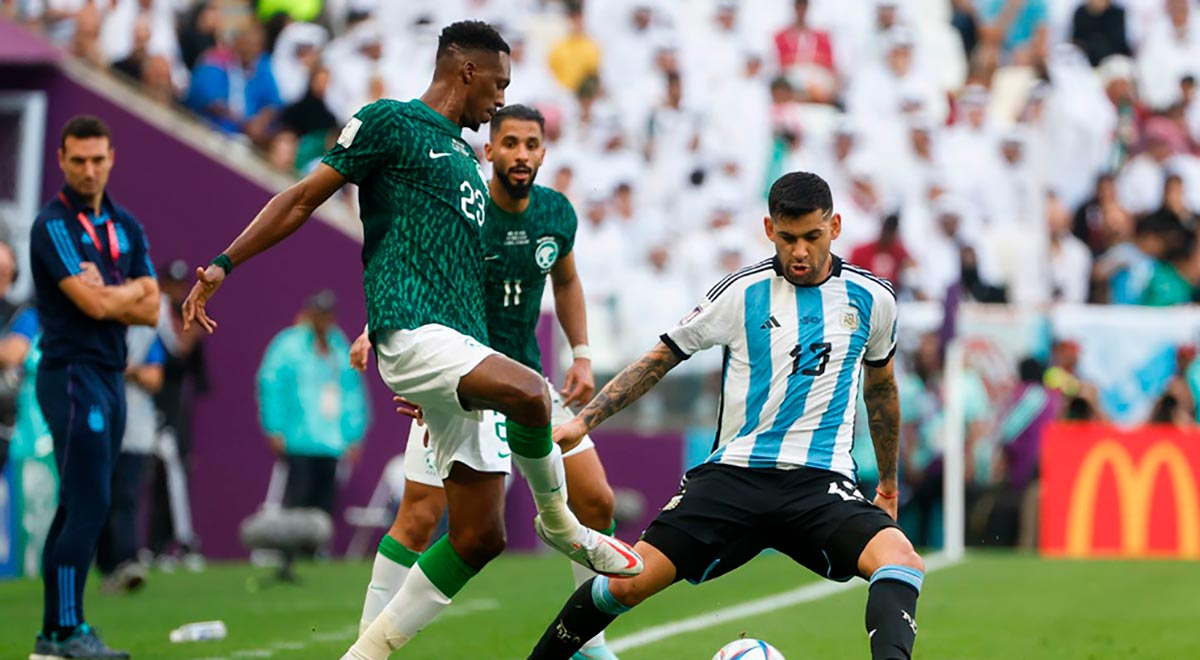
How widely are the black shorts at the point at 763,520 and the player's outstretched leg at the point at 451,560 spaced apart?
1.87ft

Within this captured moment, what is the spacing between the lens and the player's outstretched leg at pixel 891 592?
21.7ft

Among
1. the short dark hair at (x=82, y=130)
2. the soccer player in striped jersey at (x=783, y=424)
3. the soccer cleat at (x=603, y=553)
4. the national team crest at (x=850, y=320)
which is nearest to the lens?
the soccer cleat at (x=603, y=553)

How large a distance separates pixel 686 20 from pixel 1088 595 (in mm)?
11195

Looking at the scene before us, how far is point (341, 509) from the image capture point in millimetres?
18062

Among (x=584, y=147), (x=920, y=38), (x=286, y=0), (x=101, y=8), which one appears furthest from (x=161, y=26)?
(x=920, y=38)

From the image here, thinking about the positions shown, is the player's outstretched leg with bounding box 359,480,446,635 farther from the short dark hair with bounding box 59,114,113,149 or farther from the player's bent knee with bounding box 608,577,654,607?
the short dark hair with bounding box 59,114,113,149

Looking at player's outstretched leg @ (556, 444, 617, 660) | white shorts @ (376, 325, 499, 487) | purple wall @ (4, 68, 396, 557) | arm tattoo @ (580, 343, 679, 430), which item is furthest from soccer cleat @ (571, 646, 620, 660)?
purple wall @ (4, 68, 396, 557)

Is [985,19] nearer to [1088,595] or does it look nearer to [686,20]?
[686,20]

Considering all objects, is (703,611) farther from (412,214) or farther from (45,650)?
(412,214)

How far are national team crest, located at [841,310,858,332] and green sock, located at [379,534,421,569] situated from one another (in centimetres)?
234

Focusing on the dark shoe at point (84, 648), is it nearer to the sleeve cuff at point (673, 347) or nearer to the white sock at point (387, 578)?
the white sock at point (387, 578)

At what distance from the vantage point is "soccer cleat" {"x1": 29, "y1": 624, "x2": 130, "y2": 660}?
8.76m

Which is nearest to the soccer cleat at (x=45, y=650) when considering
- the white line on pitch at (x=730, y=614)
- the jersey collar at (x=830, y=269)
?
the white line on pitch at (x=730, y=614)

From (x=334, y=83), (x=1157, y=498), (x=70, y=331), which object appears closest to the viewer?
(x=70, y=331)
